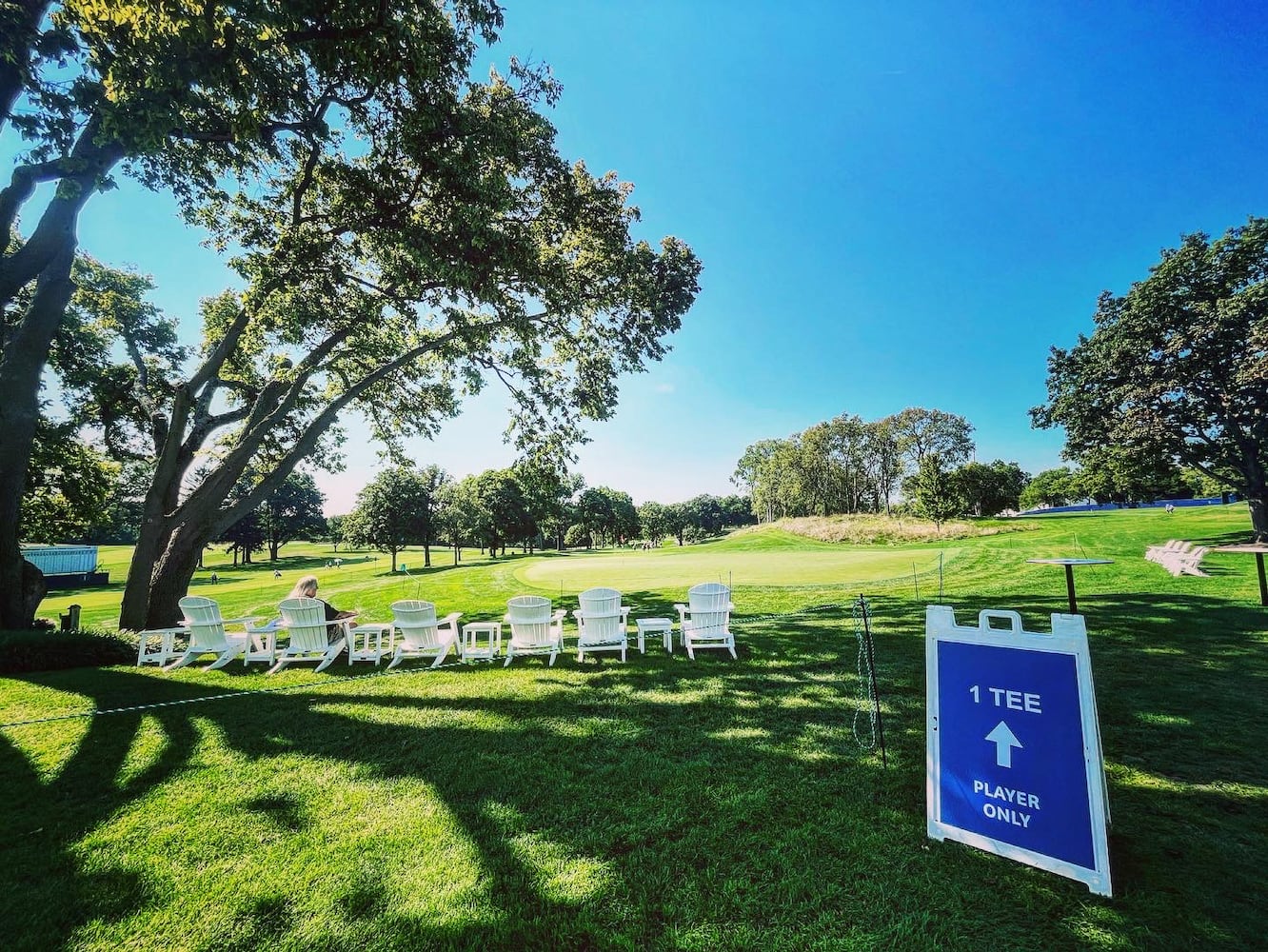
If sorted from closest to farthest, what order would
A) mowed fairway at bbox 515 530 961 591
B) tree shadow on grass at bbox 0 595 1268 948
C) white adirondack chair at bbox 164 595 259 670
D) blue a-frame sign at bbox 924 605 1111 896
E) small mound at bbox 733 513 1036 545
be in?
tree shadow on grass at bbox 0 595 1268 948 < blue a-frame sign at bbox 924 605 1111 896 < white adirondack chair at bbox 164 595 259 670 < mowed fairway at bbox 515 530 961 591 < small mound at bbox 733 513 1036 545

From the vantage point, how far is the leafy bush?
8.56 m

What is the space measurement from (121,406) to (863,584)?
82.6 feet

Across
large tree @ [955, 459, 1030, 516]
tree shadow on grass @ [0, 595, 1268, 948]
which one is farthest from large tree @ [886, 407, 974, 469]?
tree shadow on grass @ [0, 595, 1268, 948]

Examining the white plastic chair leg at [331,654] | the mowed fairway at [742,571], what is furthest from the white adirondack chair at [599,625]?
the mowed fairway at [742,571]

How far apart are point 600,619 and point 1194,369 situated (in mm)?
27856

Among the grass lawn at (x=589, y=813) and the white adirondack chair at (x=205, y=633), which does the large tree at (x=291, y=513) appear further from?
the grass lawn at (x=589, y=813)

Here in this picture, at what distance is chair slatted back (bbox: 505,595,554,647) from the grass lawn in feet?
2.82

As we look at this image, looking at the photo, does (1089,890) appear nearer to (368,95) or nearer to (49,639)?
(368,95)

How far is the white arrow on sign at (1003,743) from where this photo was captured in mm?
3199

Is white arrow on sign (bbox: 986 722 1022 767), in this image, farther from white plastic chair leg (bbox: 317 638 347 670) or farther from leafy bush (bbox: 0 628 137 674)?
leafy bush (bbox: 0 628 137 674)

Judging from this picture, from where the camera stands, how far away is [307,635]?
27.9 feet

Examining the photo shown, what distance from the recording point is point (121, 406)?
620 inches

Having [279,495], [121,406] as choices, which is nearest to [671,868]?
[121,406]

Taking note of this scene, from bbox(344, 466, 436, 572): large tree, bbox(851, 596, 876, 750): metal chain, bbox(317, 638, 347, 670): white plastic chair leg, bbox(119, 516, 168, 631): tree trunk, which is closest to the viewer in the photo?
bbox(851, 596, 876, 750): metal chain
